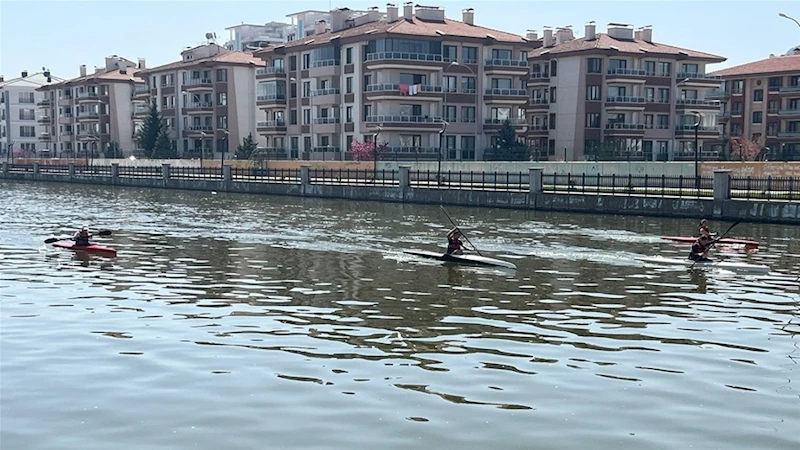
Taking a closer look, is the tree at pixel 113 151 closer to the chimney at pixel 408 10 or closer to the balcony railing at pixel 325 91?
the balcony railing at pixel 325 91

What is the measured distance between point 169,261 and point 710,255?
781 inches

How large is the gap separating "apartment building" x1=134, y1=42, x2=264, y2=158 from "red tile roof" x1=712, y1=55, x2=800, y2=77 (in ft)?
190

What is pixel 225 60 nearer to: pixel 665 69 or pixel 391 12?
pixel 391 12

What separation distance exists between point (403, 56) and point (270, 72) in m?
22.4

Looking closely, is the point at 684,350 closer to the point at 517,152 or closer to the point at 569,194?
the point at 569,194

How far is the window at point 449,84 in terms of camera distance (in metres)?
94.2

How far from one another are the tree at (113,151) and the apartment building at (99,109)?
6.17 ft

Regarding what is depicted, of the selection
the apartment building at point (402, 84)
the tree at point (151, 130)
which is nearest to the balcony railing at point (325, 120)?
the apartment building at point (402, 84)

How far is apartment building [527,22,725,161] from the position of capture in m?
97.1

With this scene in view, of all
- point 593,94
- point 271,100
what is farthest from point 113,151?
point 593,94

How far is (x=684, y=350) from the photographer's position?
61.7ft

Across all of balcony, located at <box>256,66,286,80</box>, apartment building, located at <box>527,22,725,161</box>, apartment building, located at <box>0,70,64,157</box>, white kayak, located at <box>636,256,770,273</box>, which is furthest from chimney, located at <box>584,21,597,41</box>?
apartment building, located at <box>0,70,64,157</box>

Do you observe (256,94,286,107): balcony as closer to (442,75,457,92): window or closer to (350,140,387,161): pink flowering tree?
(350,140,387,161): pink flowering tree

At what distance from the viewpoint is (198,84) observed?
119m
